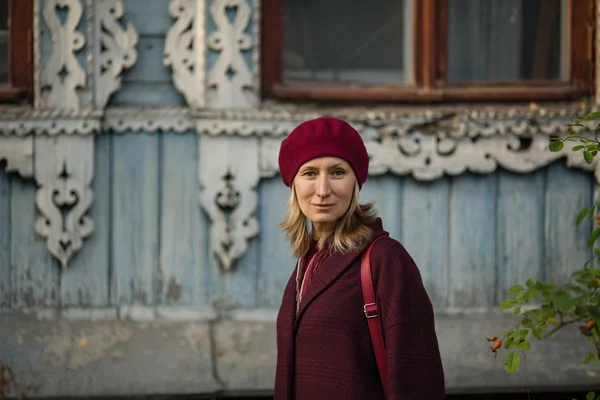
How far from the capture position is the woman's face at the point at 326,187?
A: 257cm

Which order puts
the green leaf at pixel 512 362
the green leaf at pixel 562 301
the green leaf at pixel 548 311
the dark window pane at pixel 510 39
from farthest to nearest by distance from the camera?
the dark window pane at pixel 510 39, the green leaf at pixel 512 362, the green leaf at pixel 548 311, the green leaf at pixel 562 301

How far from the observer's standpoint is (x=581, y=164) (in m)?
4.79

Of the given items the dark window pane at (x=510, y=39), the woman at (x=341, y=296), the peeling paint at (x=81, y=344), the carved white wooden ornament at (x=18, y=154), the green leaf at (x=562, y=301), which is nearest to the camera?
the green leaf at (x=562, y=301)

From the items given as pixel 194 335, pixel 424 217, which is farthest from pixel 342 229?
pixel 424 217

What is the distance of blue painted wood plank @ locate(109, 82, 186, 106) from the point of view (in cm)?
479

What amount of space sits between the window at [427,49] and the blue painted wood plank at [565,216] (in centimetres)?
48

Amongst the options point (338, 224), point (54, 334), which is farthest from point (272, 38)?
point (338, 224)

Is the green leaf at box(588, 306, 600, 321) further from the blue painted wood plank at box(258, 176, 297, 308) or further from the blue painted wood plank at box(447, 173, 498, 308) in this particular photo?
the blue painted wood plank at box(258, 176, 297, 308)

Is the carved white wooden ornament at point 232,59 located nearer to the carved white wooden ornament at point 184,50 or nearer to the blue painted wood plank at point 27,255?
the carved white wooden ornament at point 184,50

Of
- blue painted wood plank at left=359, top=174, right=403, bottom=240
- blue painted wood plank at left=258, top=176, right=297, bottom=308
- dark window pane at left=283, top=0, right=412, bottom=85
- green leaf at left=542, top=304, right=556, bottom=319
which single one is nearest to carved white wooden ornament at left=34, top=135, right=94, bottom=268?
blue painted wood plank at left=258, top=176, right=297, bottom=308

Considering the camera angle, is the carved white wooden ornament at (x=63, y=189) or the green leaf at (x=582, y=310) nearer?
the green leaf at (x=582, y=310)

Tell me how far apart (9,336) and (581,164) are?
3280 millimetres

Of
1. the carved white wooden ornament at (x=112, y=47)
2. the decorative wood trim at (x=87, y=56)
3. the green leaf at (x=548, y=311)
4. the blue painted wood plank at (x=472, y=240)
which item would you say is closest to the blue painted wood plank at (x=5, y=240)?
the decorative wood trim at (x=87, y=56)

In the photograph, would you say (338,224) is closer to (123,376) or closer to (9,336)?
(123,376)
